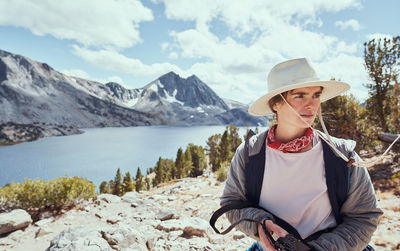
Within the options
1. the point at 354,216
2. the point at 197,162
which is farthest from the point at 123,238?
the point at 197,162

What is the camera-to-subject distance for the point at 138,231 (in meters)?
4.30

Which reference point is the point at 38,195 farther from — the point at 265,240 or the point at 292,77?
the point at 292,77

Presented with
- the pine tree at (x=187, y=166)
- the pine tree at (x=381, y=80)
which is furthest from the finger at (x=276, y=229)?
the pine tree at (x=187, y=166)

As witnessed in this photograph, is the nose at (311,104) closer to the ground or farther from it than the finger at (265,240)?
farther from it

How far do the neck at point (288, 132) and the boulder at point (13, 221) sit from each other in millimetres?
6635

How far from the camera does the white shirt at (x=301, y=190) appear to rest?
63.7 inches

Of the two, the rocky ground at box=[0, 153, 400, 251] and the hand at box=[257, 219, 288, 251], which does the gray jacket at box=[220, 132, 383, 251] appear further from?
the rocky ground at box=[0, 153, 400, 251]

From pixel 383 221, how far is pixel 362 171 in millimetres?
5007

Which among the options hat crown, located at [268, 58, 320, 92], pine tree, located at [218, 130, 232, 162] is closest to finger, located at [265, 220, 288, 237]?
hat crown, located at [268, 58, 320, 92]

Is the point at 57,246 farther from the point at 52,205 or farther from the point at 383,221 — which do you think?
the point at 383,221

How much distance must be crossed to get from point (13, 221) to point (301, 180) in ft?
22.1

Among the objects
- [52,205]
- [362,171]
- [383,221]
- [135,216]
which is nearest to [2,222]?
[52,205]

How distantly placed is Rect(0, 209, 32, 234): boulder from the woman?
6.08 m

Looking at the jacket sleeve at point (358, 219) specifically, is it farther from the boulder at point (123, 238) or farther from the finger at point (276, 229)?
the boulder at point (123, 238)
